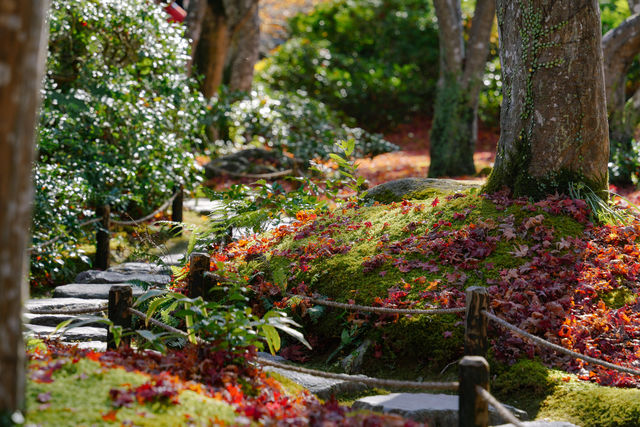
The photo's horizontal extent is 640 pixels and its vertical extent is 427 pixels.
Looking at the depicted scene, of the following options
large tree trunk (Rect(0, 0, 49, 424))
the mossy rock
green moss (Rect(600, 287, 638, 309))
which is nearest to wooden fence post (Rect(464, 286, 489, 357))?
green moss (Rect(600, 287, 638, 309))

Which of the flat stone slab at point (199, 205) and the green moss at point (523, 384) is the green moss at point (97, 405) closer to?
→ the green moss at point (523, 384)

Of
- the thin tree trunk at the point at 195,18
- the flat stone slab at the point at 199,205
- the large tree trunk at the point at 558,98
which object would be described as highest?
the thin tree trunk at the point at 195,18

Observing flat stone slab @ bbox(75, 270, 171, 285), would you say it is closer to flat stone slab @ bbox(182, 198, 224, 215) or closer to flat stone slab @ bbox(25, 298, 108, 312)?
flat stone slab @ bbox(25, 298, 108, 312)

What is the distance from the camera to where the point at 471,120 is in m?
12.2

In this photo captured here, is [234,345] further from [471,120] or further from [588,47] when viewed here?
[471,120]


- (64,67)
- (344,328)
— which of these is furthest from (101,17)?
(344,328)

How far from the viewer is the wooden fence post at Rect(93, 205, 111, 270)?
830 centimetres

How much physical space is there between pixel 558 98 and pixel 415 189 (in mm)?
1954

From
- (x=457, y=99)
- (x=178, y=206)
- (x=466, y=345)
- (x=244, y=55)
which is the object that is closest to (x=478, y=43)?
(x=457, y=99)

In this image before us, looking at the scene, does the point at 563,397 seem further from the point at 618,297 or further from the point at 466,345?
the point at 618,297

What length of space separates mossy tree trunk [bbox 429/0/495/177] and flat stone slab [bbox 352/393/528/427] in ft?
26.9

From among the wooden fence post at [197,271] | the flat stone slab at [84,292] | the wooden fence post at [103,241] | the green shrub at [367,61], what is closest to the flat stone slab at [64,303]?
the flat stone slab at [84,292]

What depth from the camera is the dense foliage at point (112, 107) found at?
8.34 meters

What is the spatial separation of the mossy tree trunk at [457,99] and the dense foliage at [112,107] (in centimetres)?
461
